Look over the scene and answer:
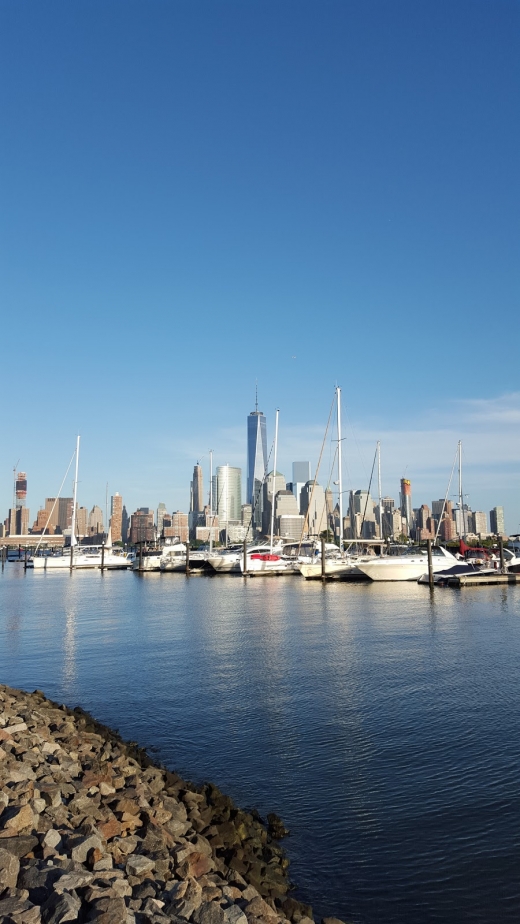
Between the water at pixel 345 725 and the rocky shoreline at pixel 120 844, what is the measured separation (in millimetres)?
1262

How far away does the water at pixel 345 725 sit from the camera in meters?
12.2

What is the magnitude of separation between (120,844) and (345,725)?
11.9 metres

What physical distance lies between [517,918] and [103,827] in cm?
667

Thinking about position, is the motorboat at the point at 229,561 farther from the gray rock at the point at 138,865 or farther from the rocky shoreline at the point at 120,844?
the gray rock at the point at 138,865

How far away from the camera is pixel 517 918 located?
10586 millimetres

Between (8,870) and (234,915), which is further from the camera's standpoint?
(8,870)

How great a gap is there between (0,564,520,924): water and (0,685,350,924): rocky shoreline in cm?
126

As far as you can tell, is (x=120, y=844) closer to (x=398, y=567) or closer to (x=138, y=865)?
(x=138, y=865)

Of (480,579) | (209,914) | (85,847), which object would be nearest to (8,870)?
(85,847)

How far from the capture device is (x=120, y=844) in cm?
1016

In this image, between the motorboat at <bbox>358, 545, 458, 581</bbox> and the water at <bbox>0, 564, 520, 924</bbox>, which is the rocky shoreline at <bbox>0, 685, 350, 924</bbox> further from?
the motorboat at <bbox>358, 545, 458, 581</bbox>

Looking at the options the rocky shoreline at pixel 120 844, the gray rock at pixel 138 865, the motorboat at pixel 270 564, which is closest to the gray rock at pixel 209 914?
the rocky shoreline at pixel 120 844

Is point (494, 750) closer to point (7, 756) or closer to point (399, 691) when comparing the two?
point (399, 691)

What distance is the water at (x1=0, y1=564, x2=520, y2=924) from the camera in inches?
479
